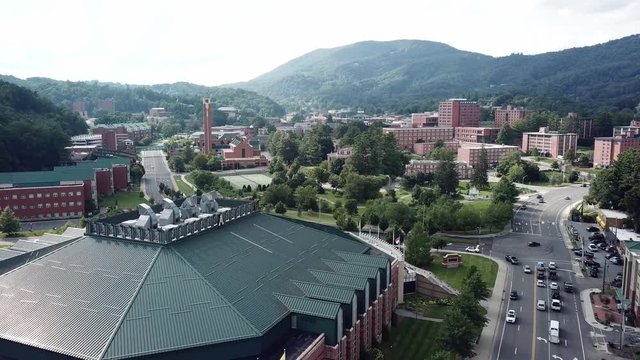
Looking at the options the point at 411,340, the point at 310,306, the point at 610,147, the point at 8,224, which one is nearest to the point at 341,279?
the point at 310,306

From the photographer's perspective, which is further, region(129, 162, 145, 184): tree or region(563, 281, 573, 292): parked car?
region(129, 162, 145, 184): tree

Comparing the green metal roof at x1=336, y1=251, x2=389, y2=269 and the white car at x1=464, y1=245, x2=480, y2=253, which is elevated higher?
the green metal roof at x1=336, y1=251, x2=389, y2=269

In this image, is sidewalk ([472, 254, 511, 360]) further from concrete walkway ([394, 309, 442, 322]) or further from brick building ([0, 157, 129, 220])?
brick building ([0, 157, 129, 220])

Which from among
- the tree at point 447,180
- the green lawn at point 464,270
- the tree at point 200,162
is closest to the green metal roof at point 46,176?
the tree at point 200,162

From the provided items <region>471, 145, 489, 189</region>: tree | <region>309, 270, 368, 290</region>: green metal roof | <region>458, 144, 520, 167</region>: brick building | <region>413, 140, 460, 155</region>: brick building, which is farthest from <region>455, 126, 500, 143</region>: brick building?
<region>309, 270, 368, 290</region>: green metal roof

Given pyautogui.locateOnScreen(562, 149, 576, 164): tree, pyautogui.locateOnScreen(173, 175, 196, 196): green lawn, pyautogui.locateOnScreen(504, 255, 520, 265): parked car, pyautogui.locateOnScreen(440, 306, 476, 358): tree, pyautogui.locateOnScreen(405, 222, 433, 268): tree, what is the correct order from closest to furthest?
pyautogui.locateOnScreen(440, 306, 476, 358): tree, pyautogui.locateOnScreen(405, 222, 433, 268): tree, pyautogui.locateOnScreen(504, 255, 520, 265): parked car, pyautogui.locateOnScreen(173, 175, 196, 196): green lawn, pyautogui.locateOnScreen(562, 149, 576, 164): tree

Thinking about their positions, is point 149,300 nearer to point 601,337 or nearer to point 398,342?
point 398,342

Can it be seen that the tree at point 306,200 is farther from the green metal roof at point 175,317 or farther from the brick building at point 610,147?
the brick building at point 610,147
